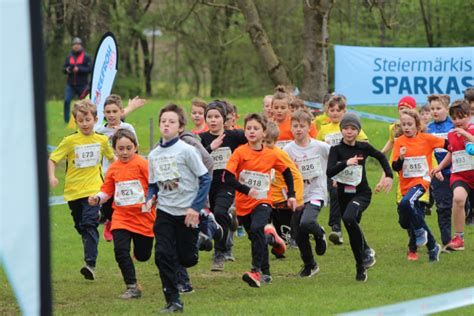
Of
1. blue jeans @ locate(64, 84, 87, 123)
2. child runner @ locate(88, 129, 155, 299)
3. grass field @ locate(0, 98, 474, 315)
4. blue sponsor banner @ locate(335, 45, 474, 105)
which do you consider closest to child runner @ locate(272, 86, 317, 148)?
grass field @ locate(0, 98, 474, 315)

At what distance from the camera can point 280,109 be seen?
12117 millimetres

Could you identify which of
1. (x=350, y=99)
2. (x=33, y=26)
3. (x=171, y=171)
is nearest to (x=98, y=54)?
(x=171, y=171)

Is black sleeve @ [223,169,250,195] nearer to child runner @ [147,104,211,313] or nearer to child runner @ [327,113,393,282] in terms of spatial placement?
child runner @ [327,113,393,282]

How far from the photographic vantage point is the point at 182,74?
4581 centimetres

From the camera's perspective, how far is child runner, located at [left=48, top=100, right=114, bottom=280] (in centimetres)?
1032

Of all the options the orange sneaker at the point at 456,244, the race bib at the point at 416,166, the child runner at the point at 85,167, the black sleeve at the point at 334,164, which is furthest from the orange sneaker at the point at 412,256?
the child runner at the point at 85,167

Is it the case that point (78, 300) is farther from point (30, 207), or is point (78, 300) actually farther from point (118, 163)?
point (30, 207)

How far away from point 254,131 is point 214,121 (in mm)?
956

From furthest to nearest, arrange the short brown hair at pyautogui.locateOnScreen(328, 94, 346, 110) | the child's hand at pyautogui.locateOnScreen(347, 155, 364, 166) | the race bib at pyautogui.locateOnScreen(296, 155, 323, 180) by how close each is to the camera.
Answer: the short brown hair at pyautogui.locateOnScreen(328, 94, 346, 110) → the race bib at pyautogui.locateOnScreen(296, 155, 323, 180) → the child's hand at pyautogui.locateOnScreen(347, 155, 364, 166)

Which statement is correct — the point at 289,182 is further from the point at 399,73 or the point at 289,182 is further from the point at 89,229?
the point at 399,73

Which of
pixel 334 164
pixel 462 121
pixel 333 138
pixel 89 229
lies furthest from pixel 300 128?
pixel 333 138

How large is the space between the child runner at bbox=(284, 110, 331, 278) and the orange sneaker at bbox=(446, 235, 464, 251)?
1.94 meters

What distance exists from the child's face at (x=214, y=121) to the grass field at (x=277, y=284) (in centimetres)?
152

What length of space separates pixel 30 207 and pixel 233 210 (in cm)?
901
